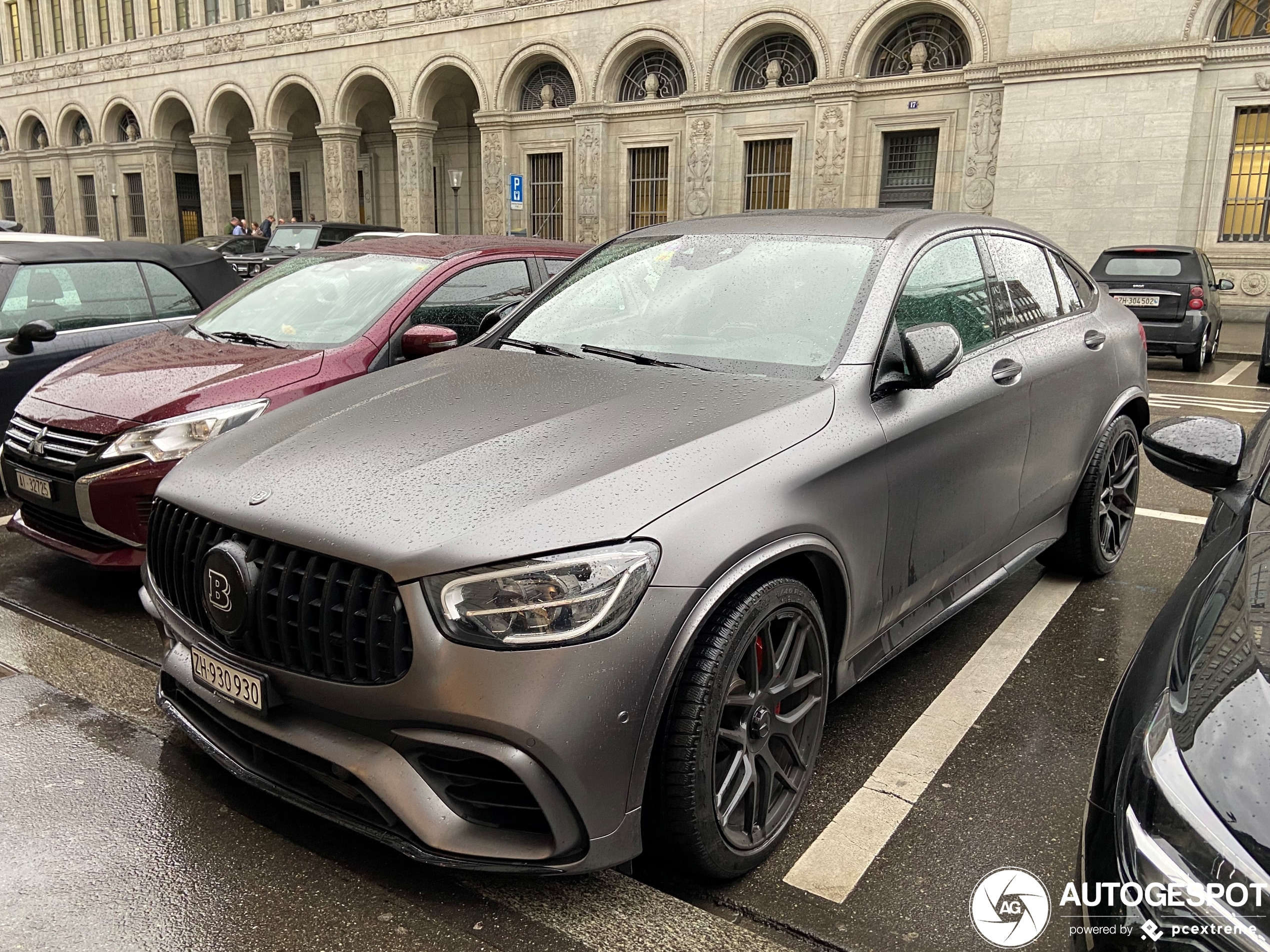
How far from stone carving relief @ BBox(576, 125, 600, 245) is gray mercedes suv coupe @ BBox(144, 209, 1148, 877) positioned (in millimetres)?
25202

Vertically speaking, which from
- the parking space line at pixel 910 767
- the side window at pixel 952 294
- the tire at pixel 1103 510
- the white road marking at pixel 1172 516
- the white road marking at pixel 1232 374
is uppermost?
the side window at pixel 952 294

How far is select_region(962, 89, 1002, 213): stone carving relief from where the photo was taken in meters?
22.2

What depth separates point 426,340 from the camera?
4973 millimetres

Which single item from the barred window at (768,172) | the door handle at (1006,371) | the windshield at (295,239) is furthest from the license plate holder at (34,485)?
the barred window at (768,172)

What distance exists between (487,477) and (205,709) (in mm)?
1066

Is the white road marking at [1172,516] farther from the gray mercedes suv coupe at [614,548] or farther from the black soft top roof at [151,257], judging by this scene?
the black soft top roof at [151,257]

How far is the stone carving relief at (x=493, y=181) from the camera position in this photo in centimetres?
2994

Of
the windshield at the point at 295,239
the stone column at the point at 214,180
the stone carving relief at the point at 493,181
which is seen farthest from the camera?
the stone column at the point at 214,180

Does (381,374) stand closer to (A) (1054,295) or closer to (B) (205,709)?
(B) (205,709)

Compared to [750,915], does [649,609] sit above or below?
above

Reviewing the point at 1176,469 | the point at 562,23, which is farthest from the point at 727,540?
the point at 562,23

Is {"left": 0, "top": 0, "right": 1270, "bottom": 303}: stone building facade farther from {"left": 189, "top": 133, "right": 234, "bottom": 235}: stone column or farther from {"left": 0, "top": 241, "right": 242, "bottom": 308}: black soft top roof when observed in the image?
{"left": 0, "top": 241, "right": 242, "bottom": 308}: black soft top roof

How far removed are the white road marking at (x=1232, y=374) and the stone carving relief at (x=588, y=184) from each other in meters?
17.0

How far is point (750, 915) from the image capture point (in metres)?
2.42
